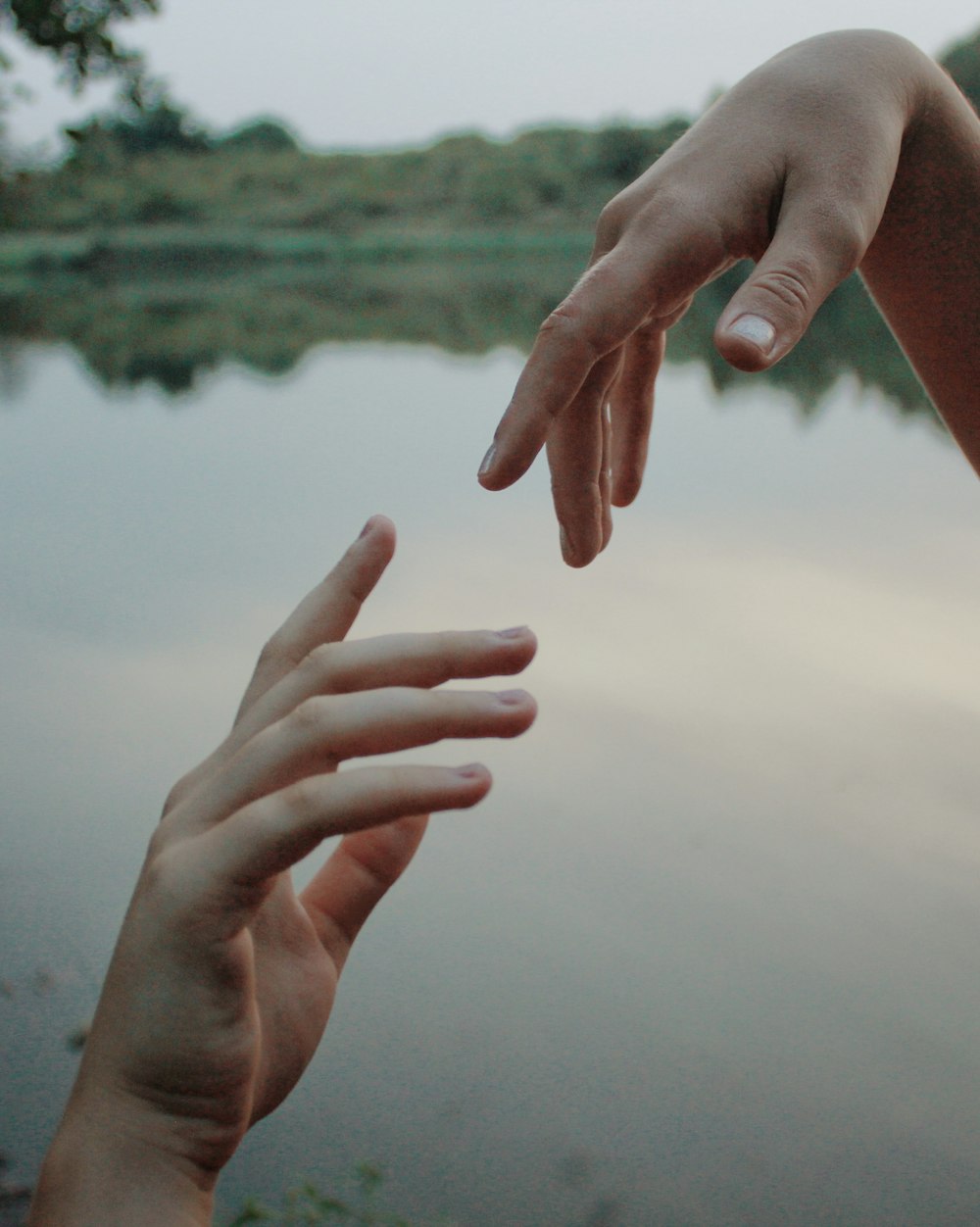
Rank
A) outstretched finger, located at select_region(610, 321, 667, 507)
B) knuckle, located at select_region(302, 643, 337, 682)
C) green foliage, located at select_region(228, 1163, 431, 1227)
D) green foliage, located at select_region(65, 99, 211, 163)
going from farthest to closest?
green foliage, located at select_region(65, 99, 211, 163) → green foliage, located at select_region(228, 1163, 431, 1227) → outstretched finger, located at select_region(610, 321, 667, 507) → knuckle, located at select_region(302, 643, 337, 682)

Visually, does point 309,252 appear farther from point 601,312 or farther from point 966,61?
point 601,312

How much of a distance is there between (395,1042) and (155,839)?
2.37m

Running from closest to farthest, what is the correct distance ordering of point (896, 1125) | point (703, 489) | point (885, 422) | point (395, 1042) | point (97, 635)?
1. point (896, 1125)
2. point (395, 1042)
3. point (97, 635)
4. point (703, 489)
5. point (885, 422)

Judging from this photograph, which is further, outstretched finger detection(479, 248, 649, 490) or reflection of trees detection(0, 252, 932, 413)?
reflection of trees detection(0, 252, 932, 413)

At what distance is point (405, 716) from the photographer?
0.75m

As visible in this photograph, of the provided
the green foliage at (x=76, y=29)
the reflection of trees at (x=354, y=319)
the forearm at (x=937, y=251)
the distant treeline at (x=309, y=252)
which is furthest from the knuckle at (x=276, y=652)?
the distant treeline at (x=309, y=252)

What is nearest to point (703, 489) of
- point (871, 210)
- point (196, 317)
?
point (871, 210)

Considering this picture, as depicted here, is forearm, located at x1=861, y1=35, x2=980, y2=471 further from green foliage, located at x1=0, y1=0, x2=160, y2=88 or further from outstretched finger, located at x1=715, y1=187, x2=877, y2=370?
green foliage, located at x1=0, y1=0, x2=160, y2=88

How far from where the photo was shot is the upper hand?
89 centimetres

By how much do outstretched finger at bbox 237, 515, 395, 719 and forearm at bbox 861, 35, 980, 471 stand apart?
0.62 meters

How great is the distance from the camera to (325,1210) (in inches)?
94.8

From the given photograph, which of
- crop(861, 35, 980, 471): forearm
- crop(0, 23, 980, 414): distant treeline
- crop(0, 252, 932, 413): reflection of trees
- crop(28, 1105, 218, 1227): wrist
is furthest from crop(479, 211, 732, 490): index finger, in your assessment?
crop(0, 23, 980, 414): distant treeline

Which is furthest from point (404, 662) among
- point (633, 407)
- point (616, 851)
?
point (616, 851)

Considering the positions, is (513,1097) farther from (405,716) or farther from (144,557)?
(144,557)
